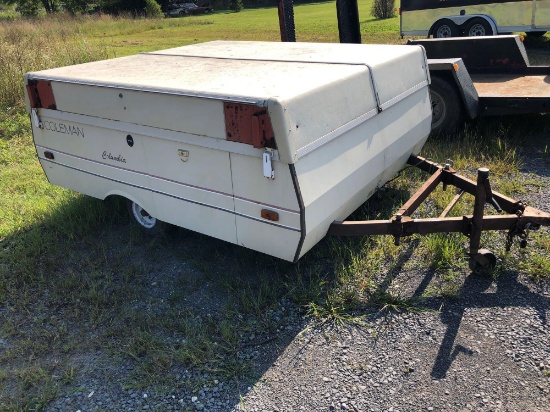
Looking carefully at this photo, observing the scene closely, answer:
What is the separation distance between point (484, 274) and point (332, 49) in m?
2.31

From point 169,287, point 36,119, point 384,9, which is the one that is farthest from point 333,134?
point 384,9

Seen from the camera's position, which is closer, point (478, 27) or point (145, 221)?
point (145, 221)

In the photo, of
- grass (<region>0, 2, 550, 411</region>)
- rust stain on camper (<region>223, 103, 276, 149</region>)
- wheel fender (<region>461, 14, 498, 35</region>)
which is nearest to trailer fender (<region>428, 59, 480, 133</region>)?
grass (<region>0, 2, 550, 411</region>)

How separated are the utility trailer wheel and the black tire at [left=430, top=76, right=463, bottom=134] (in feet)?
8.20

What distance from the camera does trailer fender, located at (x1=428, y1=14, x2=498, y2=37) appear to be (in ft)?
40.4

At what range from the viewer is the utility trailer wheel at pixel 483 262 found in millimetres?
3693

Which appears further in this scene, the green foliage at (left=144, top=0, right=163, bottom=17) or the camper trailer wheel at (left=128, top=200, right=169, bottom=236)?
the green foliage at (left=144, top=0, right=163, bottom=17)

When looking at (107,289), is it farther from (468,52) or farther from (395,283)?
(468,52)

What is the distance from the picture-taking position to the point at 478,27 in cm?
1263

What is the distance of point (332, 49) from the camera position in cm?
465

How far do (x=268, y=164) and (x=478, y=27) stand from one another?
11469 millimetres

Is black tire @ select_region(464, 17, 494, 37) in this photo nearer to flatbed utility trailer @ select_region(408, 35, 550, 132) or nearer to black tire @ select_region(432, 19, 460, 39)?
black tire @ select_region(432, 19, 460, 39)

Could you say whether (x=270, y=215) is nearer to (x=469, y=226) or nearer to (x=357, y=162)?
(x=357, y=162)

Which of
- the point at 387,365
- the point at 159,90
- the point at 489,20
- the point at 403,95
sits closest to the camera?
the point at 387,365
